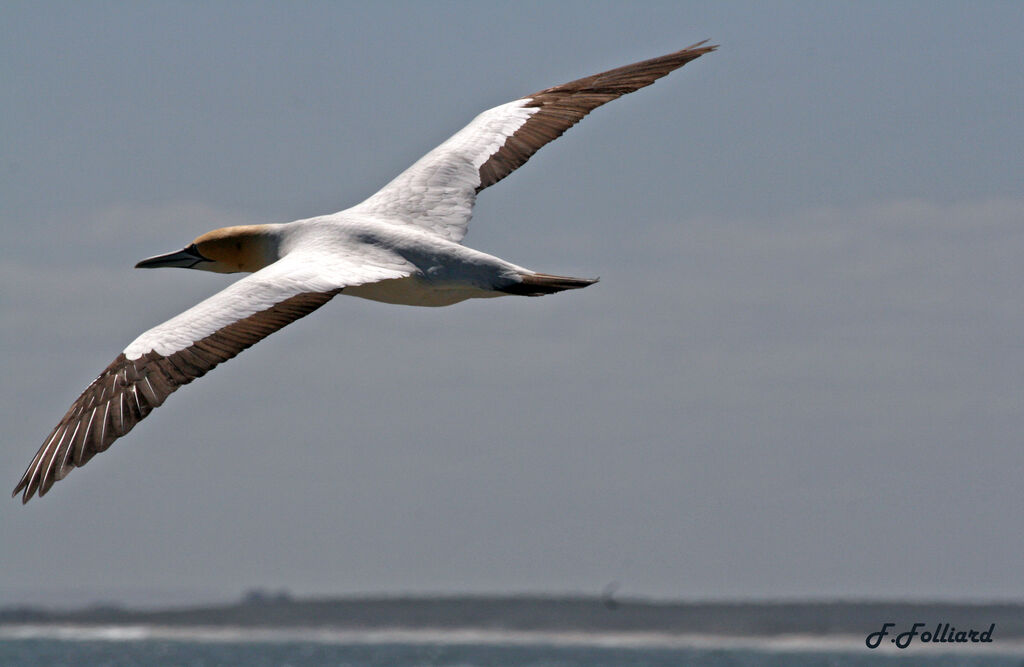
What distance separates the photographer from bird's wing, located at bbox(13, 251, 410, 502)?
14133 mm

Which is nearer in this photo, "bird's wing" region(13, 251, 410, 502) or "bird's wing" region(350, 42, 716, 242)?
"bird's wing" region(13, 251, 410, 502)

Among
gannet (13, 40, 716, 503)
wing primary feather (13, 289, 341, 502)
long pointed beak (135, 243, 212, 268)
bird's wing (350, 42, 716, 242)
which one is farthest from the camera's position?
long pointed beak (135, 243, 212, 268)

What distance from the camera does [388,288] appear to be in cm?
1677

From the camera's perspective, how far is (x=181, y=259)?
19.5 metres

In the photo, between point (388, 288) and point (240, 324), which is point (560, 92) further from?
point (240, 324)

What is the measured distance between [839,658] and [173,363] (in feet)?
495

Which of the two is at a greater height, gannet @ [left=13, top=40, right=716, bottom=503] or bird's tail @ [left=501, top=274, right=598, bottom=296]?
gannet @ [left=13, top=40, right=716, bottom=503]

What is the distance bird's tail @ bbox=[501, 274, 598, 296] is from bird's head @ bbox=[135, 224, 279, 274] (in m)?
3.22

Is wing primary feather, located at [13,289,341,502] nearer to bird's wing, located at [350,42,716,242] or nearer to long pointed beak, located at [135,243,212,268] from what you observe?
bird's wing, located at [350,42,716,242]

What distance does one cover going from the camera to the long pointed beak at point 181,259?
19.4 meters

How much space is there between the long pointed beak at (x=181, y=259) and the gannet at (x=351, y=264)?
17 millimetres

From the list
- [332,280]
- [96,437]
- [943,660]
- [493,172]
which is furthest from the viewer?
[943,660]

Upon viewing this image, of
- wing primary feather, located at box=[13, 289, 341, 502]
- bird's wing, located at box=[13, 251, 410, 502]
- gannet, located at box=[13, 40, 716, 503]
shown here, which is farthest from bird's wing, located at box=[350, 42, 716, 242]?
wing primary feather, located at box=[13, 289, 341, 502]

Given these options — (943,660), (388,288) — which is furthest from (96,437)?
(943,660)
